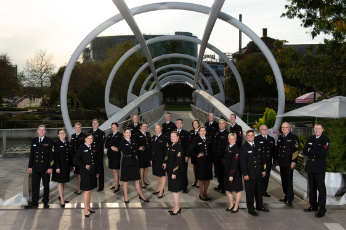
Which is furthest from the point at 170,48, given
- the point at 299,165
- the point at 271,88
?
the point at 299,165

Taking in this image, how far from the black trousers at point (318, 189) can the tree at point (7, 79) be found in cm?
4108

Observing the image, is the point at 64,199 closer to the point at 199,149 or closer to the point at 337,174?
the point at 199,149

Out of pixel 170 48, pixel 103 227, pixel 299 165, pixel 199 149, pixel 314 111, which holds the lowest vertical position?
pixel 103 227

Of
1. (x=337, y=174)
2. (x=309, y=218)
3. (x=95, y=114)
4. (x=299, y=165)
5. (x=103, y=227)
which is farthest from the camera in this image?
(x=95, y=114)

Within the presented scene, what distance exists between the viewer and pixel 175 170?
5.69 meters

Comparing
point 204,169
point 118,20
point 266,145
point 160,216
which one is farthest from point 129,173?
point 118,20

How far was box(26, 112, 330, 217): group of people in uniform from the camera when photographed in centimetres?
565

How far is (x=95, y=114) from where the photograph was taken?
34.4 meters

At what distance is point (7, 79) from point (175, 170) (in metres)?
40.0

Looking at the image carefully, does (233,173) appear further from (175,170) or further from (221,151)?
(221,151)

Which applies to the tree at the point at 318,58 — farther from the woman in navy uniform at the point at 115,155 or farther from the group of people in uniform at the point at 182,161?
the woman in navy uniform at the point at 115,155

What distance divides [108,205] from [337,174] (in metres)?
4.88

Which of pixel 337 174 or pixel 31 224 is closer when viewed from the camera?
pixel 31 224

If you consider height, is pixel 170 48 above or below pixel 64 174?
above
